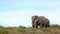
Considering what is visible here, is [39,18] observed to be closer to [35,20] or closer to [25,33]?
[35,20]

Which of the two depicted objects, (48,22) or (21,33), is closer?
(21,33)

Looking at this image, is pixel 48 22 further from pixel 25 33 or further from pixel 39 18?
pixel 25 33

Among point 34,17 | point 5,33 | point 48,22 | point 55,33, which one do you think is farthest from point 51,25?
point 5,33

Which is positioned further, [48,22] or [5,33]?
[48,22]

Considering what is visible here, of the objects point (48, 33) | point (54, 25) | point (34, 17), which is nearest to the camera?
point (48, 33)

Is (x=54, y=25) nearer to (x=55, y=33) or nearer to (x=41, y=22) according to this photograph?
(x=41, y=22)

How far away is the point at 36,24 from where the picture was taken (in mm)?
19516

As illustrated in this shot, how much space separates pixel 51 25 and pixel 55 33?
593 cm

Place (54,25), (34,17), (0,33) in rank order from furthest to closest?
(34,17) < (54,25) < (0,33)

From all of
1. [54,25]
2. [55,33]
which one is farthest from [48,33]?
[54,25]

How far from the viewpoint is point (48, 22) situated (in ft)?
63.9

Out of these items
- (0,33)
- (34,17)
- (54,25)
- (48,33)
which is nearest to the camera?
(0,33)

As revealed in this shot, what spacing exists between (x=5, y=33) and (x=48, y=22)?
7.73 metres

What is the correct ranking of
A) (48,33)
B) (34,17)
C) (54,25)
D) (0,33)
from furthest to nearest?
1. (34,17)
2. (54,25)
3. (48,33)
4. (0,33)
